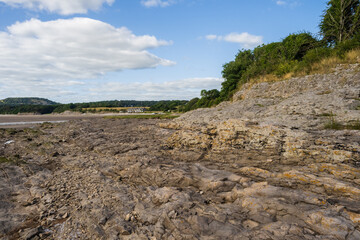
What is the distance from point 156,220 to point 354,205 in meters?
6.58

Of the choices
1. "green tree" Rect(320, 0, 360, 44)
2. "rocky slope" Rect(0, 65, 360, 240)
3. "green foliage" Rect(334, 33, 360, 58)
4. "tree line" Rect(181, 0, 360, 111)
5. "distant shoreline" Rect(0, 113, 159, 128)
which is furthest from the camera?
"distant shoreline" Rect(0, 113, 159, 128)

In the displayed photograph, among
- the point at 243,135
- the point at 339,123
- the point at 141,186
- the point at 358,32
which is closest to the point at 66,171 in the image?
the point at 141,186

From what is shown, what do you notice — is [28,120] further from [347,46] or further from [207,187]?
[347,46]

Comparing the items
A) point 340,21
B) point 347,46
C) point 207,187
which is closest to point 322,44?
point 340,21

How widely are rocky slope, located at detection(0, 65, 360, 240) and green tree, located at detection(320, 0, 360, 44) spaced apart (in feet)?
68.8

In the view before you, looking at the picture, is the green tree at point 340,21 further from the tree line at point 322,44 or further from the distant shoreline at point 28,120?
the distant shoreline at point 28,120

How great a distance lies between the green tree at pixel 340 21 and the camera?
27928mm

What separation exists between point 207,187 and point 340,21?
36936mm

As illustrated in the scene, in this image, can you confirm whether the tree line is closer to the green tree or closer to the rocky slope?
the green tree

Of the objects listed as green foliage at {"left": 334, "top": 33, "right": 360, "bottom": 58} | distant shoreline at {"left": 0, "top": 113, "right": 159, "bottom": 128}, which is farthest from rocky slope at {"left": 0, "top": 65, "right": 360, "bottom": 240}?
distant shoreline at {"left": 0, "top": 113, "right": 159, "bottom": 128}

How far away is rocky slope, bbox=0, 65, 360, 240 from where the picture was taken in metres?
5.96

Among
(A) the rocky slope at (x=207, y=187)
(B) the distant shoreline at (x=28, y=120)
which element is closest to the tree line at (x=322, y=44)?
(A) the rocky slope at (x=207, y=187)

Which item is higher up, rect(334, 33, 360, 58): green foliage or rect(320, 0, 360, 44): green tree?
rect(320, 0, 360, 44): green tree

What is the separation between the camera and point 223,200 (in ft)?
24.6
